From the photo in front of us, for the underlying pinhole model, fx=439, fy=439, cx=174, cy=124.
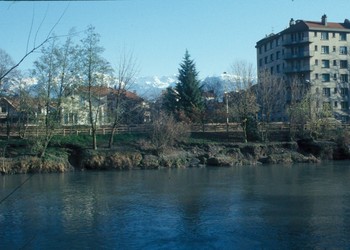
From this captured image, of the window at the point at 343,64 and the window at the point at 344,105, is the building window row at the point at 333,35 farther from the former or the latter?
the window at the point at 344,105

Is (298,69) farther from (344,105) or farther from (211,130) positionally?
(211,130)

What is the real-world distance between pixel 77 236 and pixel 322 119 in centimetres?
4742

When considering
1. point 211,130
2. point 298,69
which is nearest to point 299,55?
point 298,69

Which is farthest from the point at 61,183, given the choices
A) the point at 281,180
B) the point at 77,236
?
the point at 77,236

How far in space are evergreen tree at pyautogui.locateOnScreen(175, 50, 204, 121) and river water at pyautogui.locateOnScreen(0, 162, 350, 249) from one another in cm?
3099

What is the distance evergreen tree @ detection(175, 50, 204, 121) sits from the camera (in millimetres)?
61125

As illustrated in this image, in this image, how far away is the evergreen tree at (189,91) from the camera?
61125 mm

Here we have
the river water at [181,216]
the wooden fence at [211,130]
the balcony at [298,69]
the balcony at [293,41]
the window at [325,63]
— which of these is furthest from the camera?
the window at [325,63]

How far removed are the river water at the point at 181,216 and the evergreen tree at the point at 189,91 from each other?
30987 millimetres

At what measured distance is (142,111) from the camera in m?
69.9

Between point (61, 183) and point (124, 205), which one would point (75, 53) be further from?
point (124, 205)

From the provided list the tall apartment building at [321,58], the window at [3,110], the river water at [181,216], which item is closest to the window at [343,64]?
the tall apartment building at [321,58]

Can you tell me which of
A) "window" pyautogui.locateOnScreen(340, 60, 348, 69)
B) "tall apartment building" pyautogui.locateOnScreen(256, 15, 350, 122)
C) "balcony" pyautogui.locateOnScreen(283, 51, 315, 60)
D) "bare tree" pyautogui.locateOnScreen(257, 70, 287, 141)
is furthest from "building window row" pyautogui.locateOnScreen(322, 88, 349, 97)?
"bare tree" pyautogui.locateOnScreen(257, 70, 287, 141)

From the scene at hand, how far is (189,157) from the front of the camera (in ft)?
163
